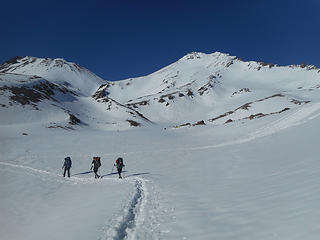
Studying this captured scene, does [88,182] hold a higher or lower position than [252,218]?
higher

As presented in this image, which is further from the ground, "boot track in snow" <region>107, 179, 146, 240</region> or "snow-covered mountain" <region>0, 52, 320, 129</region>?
"snow-covered mountain" <region>0, 52, 320, 129</region>

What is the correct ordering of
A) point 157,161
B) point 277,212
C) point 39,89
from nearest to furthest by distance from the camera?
point 277,212, point 157,161, point 39,89

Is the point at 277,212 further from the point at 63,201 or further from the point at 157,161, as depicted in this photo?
the point at 157,161

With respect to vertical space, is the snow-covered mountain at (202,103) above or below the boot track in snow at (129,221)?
above

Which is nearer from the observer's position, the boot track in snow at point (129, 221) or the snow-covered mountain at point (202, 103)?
the boot track in snow at point (129, 221)

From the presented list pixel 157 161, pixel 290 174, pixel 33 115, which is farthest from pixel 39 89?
pixel 290 174

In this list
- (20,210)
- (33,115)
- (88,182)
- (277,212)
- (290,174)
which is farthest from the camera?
(33,115)

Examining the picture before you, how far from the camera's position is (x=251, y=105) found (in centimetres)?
9588

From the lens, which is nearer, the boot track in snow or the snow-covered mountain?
the boot track in snow

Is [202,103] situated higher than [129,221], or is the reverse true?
[202,103]

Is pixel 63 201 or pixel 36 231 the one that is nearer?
pixel 36 231

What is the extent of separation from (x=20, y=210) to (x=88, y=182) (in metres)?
6.30

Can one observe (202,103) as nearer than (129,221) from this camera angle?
No

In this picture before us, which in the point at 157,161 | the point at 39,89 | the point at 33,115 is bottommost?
the point at 157,161
